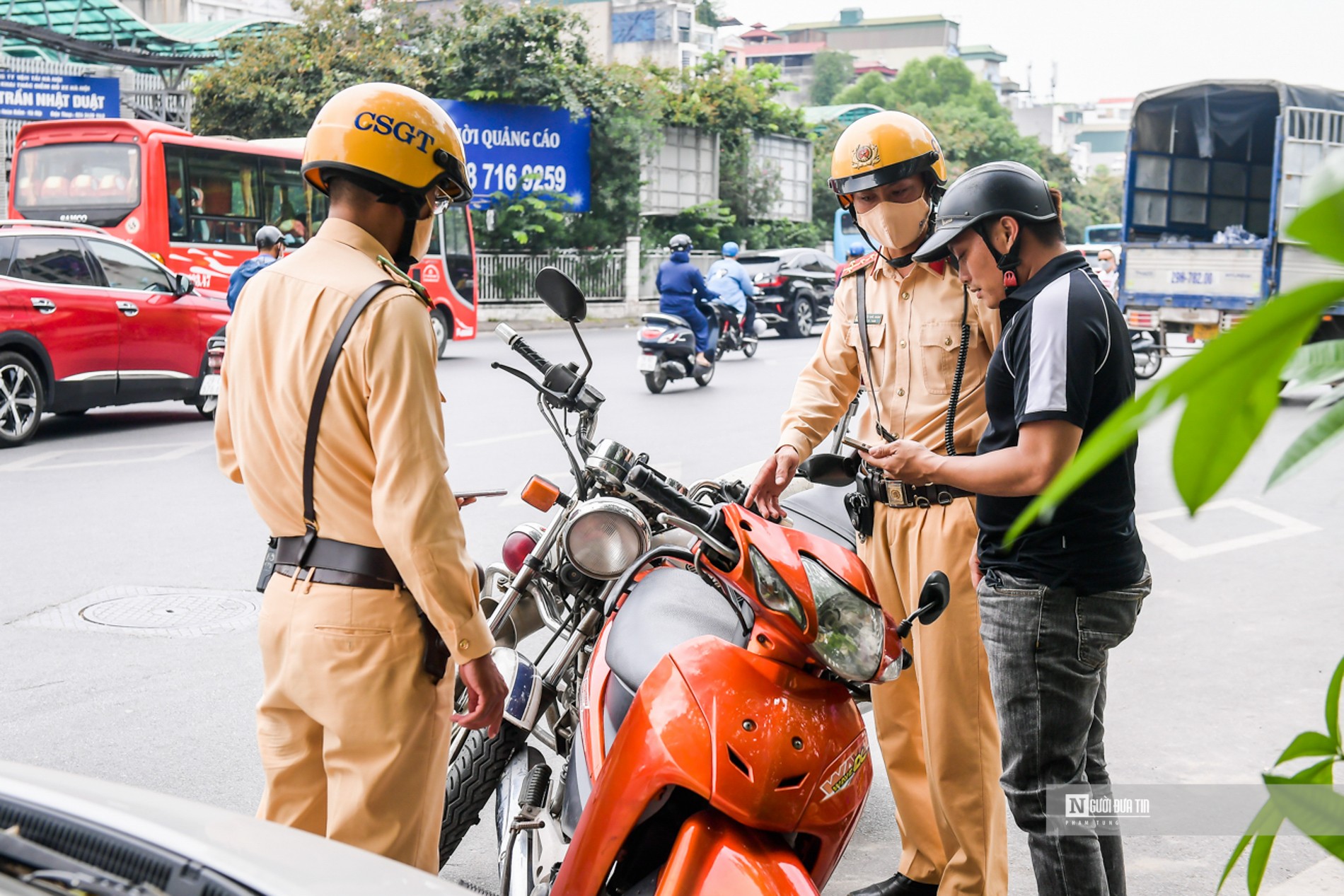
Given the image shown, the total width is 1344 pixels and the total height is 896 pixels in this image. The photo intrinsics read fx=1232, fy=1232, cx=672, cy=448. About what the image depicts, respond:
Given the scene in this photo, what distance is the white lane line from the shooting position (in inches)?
380

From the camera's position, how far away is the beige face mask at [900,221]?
3.21m

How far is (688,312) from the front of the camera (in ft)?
47.2

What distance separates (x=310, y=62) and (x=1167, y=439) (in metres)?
26.7

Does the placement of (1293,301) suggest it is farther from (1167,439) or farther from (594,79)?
(594,79)

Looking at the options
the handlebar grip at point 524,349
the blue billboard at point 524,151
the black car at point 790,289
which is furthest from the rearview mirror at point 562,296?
the blue billboard at point 524,151

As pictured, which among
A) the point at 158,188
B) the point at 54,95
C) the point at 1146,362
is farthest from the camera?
the point at 54,95

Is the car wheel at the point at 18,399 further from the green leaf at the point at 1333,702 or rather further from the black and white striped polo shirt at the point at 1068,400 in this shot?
the green leaf at the point at 1333,702

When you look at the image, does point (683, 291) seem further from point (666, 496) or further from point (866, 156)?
point (666, 496)

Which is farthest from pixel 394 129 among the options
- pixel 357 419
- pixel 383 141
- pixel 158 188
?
pixel 158 188

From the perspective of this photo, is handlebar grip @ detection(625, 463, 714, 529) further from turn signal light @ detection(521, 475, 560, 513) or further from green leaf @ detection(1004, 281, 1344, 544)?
green leaf @ detection(1004, 281, 1344, 544)

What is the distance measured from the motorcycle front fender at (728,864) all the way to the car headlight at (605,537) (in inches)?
33.5

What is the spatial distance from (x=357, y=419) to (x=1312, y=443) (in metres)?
1.84

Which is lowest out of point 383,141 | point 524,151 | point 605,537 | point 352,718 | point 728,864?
point 728,864

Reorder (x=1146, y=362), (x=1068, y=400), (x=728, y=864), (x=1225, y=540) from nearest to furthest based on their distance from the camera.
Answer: (x=728, y=864) → (x=1068, y=400) → (x=1225, y=540) → (x=1146, y=362)
